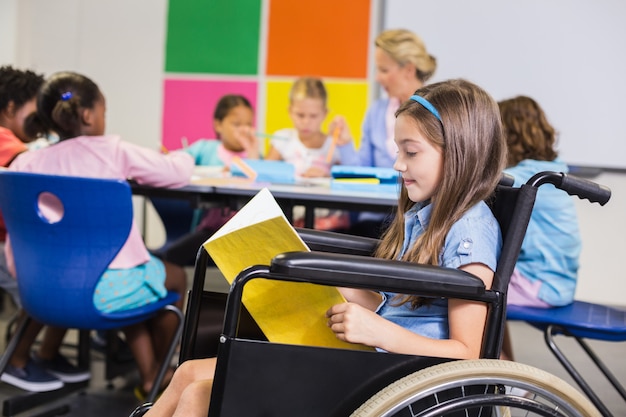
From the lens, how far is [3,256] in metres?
2.39

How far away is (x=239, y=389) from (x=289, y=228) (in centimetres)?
22

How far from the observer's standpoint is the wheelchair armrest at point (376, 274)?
3.27ft

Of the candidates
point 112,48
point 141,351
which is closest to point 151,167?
point 141,351

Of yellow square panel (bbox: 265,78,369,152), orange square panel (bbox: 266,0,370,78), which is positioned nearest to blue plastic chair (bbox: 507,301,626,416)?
yellow square panel (bbox: 265,78,369,152)

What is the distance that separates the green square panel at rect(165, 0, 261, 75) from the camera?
15.9ft

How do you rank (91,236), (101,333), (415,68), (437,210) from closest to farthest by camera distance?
(437,210), (91,236), (101,333), (415,68)

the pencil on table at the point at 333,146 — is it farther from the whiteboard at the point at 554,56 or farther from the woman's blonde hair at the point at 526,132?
the whiteboard at the point at 554,56

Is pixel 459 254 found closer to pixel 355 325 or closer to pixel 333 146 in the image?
pixel 355 325

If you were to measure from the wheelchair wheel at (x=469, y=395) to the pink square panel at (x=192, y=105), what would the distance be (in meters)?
3.94

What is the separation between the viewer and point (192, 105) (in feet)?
16.3

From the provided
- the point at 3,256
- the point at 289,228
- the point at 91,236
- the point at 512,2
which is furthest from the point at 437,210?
the point at 512,2

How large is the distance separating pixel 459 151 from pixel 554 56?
10.9ft

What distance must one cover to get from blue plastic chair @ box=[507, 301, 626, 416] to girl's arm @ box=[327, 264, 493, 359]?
2.56 feet

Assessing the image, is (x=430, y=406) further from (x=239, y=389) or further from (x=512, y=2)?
(x=512, y=2)
